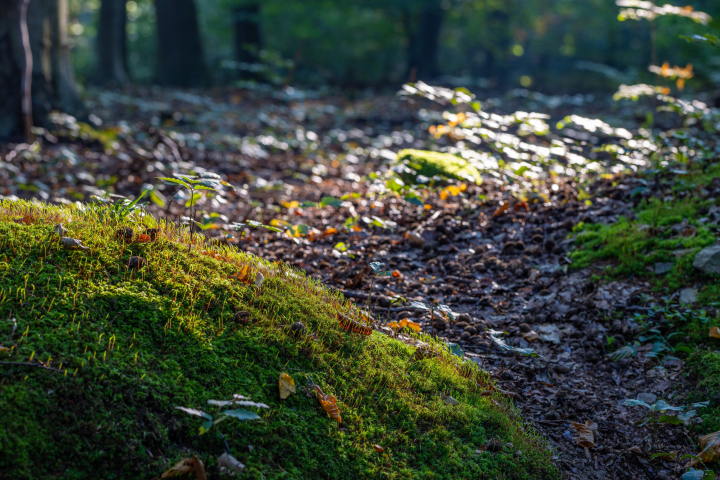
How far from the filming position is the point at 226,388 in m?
2.05

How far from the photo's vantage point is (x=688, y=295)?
3.55 m

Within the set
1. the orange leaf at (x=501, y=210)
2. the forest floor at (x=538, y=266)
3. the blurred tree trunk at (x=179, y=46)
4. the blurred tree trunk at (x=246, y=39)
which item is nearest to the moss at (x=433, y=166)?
the forest floor at (x=538, y=266)

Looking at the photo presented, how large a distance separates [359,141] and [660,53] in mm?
20764

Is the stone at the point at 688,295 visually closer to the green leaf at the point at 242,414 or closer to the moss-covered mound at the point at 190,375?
the moss-covered mound at the point at 190,375

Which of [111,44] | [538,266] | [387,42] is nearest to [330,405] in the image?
[538,266]

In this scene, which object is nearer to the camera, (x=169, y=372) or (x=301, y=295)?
(x=169, y=372)

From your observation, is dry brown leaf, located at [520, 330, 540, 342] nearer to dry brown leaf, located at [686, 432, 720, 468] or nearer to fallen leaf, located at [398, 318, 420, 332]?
fallen leaf, located at [398, 318, 420, 332]

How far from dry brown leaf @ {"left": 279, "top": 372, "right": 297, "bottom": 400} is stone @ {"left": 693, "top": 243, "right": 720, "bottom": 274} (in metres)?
3.16

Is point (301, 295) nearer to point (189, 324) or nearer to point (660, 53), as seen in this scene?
point (189, 324)

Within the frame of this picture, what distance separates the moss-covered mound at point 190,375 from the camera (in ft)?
5.67

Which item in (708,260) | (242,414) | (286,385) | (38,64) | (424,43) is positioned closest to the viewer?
(242,414)

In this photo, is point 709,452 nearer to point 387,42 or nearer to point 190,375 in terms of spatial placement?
point 190,375

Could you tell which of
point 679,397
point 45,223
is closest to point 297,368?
point 45,223

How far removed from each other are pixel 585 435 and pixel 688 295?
159 cm
